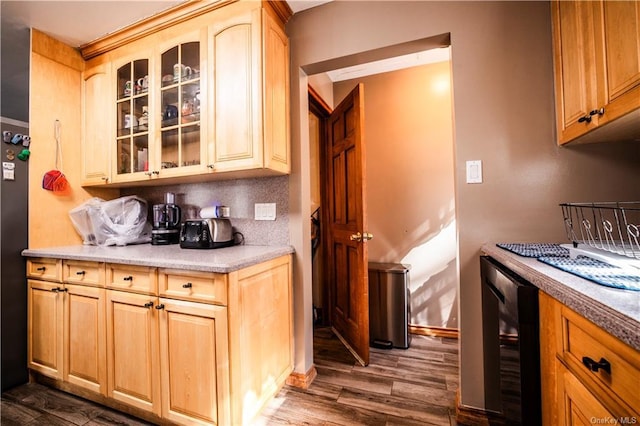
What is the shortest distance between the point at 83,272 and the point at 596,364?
2280 millimetres

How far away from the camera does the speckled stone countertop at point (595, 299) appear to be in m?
0.47

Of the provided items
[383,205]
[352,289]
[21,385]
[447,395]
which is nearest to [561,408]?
[447,395]

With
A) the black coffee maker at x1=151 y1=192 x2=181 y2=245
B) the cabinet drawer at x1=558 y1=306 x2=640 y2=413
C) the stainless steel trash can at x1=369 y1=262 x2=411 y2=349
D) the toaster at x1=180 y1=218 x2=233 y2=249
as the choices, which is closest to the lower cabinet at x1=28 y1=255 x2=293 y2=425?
the toaster at x1=180 y1=218 x2=233 y2=249

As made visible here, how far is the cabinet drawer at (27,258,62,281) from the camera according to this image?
5.56 ft

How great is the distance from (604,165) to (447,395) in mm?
1532

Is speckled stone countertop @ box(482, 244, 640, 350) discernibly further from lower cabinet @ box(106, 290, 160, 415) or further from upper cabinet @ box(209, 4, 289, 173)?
lower cabinet @ box(106, 290, 160, 415)

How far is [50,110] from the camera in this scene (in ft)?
6.43

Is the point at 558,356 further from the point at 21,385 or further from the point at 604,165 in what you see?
the point at 21,385

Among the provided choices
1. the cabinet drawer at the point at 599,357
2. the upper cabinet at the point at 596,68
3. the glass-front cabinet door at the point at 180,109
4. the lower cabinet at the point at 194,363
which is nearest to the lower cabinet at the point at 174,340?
the lower cabinet at the point at 194,363

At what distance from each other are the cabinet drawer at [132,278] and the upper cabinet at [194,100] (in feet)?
2.21

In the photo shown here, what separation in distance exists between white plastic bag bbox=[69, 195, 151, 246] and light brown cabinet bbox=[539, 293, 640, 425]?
242cm

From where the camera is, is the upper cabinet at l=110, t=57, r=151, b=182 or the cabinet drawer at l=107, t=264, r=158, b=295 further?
the upper cabinet at l=110, t=57, r=151, b=182

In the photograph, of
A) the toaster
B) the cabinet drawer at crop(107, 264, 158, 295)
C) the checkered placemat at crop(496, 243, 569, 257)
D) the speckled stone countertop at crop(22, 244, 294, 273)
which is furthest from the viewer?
the toaster

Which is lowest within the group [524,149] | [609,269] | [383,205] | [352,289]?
[352,289]
